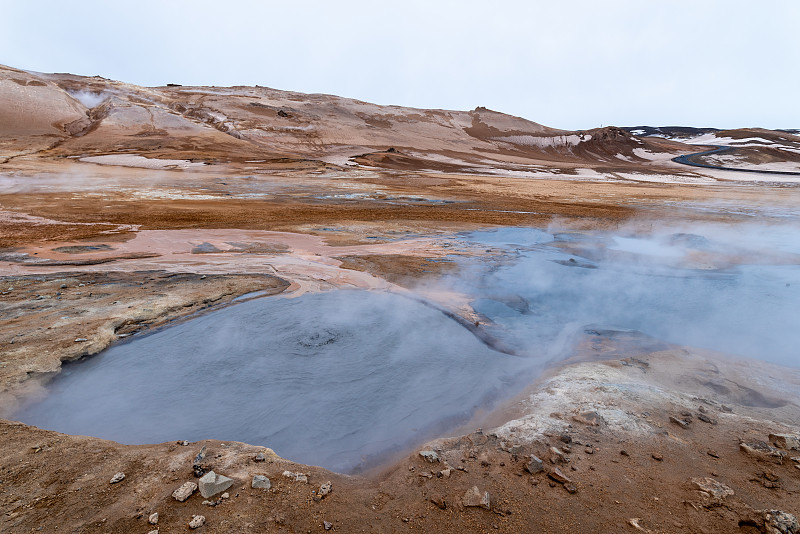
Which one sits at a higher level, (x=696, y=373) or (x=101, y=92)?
(x=101, y=92)

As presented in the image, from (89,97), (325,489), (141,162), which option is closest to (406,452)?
(325,489)

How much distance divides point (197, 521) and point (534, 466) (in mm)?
2408

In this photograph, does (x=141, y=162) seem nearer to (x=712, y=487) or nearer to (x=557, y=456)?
(x=557, y=456)

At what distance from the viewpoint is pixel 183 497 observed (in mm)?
2904

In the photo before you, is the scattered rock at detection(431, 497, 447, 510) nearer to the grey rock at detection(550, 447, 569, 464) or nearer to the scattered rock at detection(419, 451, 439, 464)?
the scattered rock at detection(419, 451, 439, 464)

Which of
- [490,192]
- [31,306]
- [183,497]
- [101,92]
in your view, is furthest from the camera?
[101,92]

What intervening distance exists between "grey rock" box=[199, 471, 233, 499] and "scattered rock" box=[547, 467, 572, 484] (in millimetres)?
2367

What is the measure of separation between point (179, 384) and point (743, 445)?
5.43 metres

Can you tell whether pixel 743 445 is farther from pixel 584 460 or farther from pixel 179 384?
pixel 179 384

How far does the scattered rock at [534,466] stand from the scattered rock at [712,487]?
3.57 feet

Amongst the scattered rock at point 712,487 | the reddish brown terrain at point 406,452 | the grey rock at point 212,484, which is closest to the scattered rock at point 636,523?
the reddish brown terrain at point 406,452

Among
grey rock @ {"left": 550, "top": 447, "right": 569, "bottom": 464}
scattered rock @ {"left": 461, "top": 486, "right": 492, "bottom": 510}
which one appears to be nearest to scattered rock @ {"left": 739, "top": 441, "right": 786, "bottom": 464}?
grey rock @ {"left": 550, "top": 447, "right": 569, "bottom": 464}

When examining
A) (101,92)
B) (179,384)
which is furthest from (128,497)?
(101,92)

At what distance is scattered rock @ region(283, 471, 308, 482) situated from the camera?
3.19 m
